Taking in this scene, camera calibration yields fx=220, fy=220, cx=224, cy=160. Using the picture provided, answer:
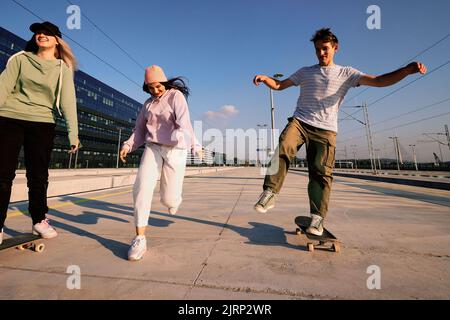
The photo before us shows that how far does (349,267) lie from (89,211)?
381cm

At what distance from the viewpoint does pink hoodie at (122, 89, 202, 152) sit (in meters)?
2.06

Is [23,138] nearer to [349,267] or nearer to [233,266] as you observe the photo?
[233,266]

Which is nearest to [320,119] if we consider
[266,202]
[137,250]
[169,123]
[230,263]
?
[266,202]

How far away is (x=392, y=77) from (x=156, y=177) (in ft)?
7.86

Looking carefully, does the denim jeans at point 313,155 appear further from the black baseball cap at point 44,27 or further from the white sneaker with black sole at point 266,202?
the black baseball cap at point 44,27

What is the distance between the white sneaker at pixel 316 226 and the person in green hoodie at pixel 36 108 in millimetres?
A: 2518

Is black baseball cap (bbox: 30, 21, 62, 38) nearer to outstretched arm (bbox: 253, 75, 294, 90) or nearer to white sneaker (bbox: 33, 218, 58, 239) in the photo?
white sneaker (bbox: 33, 218, 58, 239)

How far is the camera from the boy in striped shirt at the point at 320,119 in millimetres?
2225

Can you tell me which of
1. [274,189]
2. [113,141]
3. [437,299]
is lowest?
[437,299]

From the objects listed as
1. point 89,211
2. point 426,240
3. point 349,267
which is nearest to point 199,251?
point 349,267

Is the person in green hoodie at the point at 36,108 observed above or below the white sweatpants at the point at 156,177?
above

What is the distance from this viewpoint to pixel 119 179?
892cm

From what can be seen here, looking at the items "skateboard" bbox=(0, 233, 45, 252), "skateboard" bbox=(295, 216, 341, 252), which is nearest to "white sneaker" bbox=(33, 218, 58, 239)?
"skateboard" bbox=(0, 233, 45, 252)

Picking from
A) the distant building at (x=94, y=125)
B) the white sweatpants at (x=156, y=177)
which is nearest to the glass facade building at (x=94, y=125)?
the distant building at (x=94, y=125)
